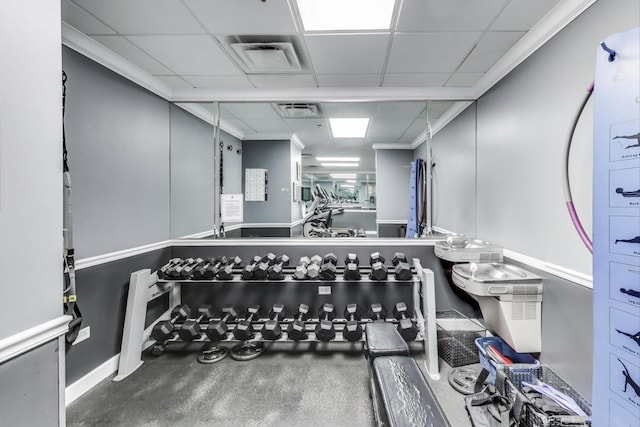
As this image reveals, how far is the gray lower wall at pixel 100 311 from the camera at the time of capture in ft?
6.44

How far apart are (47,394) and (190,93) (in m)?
2.87

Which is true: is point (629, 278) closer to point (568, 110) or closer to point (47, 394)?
point (568, 110)

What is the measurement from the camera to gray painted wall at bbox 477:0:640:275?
151 cm

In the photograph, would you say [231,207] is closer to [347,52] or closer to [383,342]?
[347,52]

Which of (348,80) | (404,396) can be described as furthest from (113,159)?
(404,396)

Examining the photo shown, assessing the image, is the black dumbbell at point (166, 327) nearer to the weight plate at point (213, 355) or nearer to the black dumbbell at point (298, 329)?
the weight plate at point (213, 355)

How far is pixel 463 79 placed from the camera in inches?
106

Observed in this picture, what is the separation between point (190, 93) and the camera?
9.72ft

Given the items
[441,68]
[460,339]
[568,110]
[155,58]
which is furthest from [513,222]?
[155,58]

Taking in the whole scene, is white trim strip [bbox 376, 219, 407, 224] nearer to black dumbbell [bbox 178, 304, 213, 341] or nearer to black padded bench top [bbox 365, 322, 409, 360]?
black padded bench top [bbox 365, 322, 409, 360]

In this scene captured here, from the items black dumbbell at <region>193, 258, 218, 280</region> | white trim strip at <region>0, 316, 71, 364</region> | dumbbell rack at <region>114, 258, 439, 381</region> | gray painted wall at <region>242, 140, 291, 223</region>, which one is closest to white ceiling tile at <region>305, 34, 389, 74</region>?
dumbbell rack at <region>114, 258, 439, 381</region>

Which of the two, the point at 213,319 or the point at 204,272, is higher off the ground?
the point at 204,272

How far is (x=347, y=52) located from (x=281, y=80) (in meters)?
0.82

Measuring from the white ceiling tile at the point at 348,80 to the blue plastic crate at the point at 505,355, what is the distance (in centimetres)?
265
